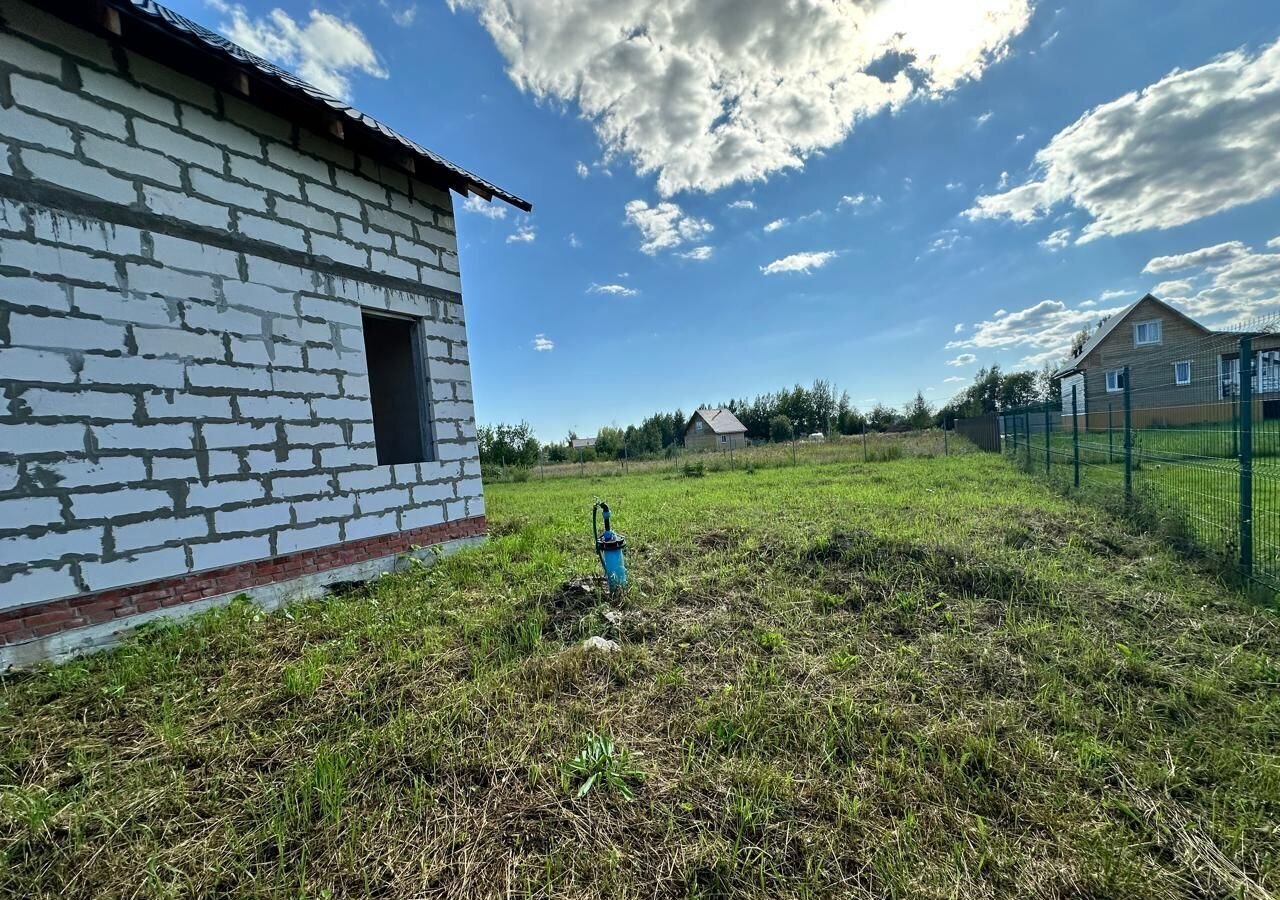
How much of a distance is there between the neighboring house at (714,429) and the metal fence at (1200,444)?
138ft

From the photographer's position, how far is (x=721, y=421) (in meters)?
52.2

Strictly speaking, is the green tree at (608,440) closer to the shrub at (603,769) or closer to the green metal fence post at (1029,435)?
the green metal fence post at (1029,435)

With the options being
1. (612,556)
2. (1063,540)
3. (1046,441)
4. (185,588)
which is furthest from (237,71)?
(1046,441)

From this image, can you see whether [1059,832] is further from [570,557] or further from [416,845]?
[570,557]

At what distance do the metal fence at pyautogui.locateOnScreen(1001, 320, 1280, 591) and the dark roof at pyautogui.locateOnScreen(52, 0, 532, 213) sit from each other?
23.0 ft

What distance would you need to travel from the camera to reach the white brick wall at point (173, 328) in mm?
3193

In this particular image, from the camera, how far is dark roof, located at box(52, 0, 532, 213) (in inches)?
134

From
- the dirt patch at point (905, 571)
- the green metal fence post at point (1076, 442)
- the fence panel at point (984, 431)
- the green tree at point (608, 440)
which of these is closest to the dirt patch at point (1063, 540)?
the dirt patch at point (905, 571)

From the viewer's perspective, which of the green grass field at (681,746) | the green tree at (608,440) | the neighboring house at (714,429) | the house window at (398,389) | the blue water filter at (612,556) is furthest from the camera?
the neighboring house at (714,429)

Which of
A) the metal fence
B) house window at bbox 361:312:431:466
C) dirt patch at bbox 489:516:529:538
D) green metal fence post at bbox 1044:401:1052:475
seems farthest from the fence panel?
house window at bbox 361:312:431:466

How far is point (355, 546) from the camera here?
4871 millimetres

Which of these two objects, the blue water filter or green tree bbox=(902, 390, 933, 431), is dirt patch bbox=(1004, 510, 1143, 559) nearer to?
the blue water filter

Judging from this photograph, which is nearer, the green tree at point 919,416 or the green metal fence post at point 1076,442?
the green metal fence post at point 1076,442

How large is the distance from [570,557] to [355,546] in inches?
82.9
